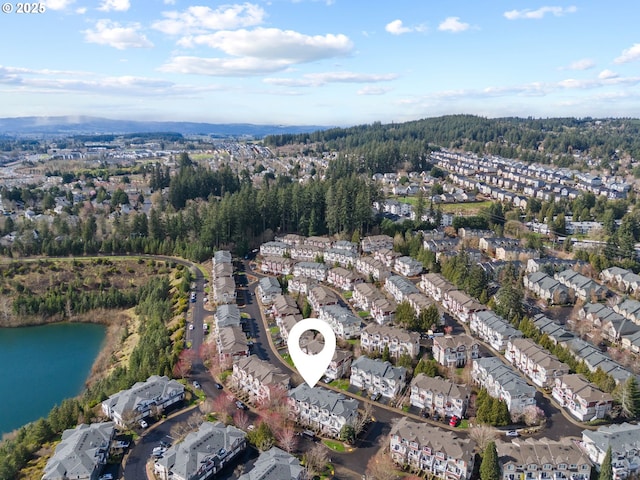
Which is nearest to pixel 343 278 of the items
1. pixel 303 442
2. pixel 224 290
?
pixel 224 290

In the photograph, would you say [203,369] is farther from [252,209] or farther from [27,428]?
[252,209]

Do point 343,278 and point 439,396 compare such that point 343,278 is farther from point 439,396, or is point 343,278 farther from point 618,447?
point 618,447

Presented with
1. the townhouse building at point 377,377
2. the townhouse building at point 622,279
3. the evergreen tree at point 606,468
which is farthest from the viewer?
the townhouse building at point 622,279

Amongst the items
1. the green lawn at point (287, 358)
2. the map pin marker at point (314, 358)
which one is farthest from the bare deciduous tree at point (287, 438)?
the green lawn at point (287, 358)

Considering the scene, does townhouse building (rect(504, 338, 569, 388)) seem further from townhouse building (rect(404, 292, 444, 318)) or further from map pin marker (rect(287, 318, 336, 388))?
map pin marker (rect(287, 318, 336, 388))

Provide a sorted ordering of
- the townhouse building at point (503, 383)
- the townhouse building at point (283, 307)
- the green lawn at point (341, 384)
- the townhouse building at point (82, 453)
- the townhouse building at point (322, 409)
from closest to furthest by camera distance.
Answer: the townhouse building at point (82, 453) < the townhouse building at point (322, 409) < the townhouse building at point (503, 383) < the green lawn at point (341, 384) < the townhouse building at point (283, 307)

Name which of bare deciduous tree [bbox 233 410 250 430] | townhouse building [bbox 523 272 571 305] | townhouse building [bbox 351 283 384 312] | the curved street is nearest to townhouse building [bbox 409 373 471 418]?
the curved street

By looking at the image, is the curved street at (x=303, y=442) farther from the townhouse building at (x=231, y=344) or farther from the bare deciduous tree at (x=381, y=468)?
the townhouse building at (x=231, y=344)

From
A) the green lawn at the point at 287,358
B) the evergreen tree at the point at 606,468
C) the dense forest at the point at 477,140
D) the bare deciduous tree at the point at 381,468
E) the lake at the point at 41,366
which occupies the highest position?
the dense forest at the point at 477,140
